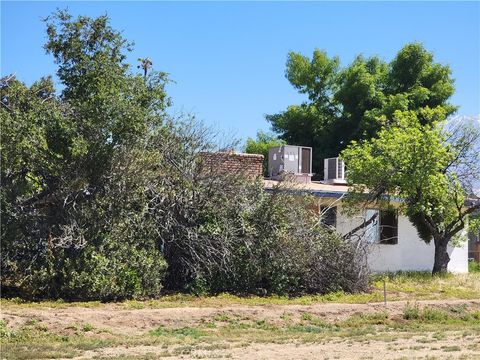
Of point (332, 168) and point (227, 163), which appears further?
point (332, 168)

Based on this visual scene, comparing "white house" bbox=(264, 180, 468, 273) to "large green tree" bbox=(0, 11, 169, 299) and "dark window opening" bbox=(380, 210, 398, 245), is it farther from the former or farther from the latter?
"large green tree" bbox=(0, 11, 169, 299)

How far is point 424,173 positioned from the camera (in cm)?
2230

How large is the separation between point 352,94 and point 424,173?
1680 cm

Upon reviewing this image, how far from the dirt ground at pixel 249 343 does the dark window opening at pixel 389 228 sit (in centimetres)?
730

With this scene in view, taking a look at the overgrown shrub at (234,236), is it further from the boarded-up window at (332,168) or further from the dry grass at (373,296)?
the boarded-up window at (332,168)

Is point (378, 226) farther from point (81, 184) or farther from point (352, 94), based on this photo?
point (352, 94)

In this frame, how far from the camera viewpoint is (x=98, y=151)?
55.5ft

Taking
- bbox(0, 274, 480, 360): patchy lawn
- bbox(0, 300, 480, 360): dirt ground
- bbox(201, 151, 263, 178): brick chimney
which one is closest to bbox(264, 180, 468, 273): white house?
bbox(201, 151, 263, 178): brick chimney

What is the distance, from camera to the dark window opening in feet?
85.3

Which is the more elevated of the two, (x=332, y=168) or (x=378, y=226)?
(x=332, y=168)

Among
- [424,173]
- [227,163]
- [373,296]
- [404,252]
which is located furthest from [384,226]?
[227,163]

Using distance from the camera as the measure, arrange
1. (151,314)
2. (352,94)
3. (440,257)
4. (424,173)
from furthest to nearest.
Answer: (352,94) → (440,257) → (424,173) → (151,314)

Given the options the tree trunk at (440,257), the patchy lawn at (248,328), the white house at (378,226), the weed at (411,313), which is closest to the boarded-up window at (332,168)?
the white house at (378,226)

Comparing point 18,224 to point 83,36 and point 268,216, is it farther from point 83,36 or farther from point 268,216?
point 268,216
